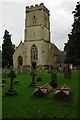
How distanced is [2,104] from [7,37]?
44.1 m

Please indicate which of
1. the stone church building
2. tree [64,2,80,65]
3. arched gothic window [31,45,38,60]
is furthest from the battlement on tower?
tree [64,2,80,65]

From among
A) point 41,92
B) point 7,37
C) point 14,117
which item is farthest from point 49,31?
point 14,117

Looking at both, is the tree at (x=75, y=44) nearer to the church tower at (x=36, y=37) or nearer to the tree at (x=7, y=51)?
the church tower at (x=36, y=37)

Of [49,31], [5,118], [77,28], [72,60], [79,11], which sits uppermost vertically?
[49,31]

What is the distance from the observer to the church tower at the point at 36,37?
4566 centimetres

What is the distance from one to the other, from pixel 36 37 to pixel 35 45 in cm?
233

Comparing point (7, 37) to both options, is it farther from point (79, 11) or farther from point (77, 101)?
point (77, 101)

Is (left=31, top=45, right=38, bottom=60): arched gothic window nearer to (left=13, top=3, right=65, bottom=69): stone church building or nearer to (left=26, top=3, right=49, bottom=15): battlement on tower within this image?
(left=13, top=3, right=65, bottom=69): stone church building

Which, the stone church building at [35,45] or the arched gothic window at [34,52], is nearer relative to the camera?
the stone church building at [35,45]

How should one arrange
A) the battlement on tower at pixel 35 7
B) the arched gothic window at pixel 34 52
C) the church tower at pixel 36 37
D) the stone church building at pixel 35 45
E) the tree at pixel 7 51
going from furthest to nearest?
the tree at pixel 7 51 < the battlement on tower at pixel 35 7 < the arched gothic window at pixel 34 52 < the stone church building at pixel 35 45 < the church tower at pixel 36 37

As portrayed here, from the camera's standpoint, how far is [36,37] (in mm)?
46938

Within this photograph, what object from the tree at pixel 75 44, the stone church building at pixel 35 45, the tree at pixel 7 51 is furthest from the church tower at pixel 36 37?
the tree at pixel 75 44

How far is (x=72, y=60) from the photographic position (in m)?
19.3

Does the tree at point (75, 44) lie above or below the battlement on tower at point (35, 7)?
below
